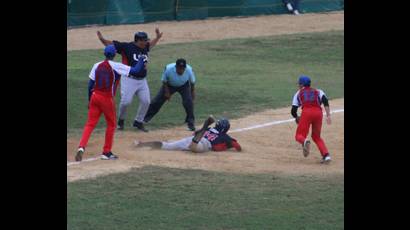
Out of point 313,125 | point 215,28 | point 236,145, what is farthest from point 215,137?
point 215,28

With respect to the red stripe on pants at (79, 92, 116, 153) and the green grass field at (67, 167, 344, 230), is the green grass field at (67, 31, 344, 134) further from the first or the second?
the green grass field at (67, 167, 344, 230)

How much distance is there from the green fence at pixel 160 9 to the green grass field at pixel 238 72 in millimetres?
3497

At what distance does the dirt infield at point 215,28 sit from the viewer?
3112 cm

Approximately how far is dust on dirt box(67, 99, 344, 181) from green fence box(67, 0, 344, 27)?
15.2 m

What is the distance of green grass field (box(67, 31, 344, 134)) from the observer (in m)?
20.7

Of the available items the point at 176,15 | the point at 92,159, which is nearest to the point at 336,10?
the point at 176,15

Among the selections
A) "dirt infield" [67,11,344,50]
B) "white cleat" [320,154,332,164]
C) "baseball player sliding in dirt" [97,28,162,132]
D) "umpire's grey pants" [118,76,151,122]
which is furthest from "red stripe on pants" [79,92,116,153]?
"dirt infield" [67,11,344,50]

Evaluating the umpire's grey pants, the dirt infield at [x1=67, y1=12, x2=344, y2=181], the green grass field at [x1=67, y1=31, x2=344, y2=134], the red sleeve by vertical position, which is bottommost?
the green grass field at [x1=67, y1=31, x2=344, y2=134]

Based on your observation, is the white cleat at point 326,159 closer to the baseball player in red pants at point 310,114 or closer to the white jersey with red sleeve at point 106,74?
the baseball player in red pants at point 310,114

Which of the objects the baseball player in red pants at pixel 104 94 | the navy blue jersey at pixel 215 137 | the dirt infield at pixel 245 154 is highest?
the baseball player in red pants at pixel 104 94

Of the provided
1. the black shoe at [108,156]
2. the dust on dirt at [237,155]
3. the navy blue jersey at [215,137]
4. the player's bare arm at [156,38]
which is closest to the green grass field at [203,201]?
the dust on dirt at [237,155]

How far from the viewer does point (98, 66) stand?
1459 centimetres

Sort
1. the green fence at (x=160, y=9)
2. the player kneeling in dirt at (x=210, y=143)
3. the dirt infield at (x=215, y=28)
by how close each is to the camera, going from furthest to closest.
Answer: the green fence at (x=160, y=9), the dirt infield at (x=215, y=28), the player kneeling in dirt at (x=210, y=143)

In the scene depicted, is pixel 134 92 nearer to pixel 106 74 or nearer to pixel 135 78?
pixel 135 78
